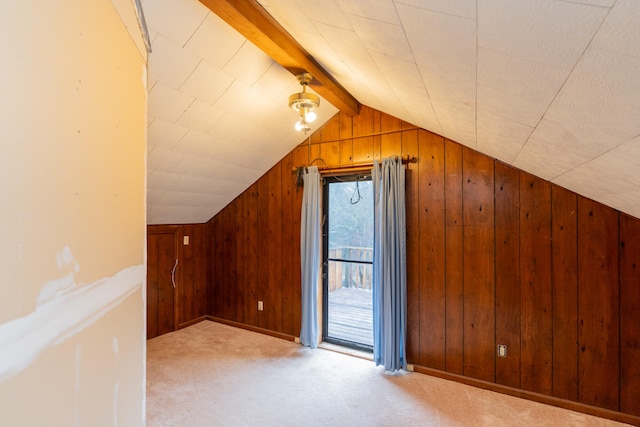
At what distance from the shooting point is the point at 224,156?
3.29 m

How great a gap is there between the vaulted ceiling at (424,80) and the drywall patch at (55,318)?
3.98 ft

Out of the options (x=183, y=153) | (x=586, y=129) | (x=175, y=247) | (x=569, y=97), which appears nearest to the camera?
(x=569, y=97)

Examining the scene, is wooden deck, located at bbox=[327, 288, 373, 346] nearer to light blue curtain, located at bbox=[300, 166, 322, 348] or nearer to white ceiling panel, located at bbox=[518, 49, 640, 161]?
light blue curtain, located at bbox=[300, 166, 322, 348]

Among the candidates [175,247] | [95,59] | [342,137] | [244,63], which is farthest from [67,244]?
[175,247]

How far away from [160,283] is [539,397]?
4.03 meters

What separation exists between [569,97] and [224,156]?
9.53 ft

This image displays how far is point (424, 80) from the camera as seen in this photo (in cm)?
164

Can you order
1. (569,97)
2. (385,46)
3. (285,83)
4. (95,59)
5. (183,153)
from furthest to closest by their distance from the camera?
(183,153), (285,83), (385,46), (569,97), (95,59)

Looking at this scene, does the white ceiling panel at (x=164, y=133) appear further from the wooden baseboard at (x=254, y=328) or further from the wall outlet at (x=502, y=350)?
the wall outlet at (x=502, y=350)

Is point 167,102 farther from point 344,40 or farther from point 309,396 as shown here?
point 309,396

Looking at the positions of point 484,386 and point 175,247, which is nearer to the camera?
point 484,386

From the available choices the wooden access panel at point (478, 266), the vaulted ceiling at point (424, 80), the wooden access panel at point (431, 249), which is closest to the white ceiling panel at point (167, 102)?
the vaulted ceiling at point (424, 80)

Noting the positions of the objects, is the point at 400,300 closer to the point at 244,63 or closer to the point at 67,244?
the point at 244,63

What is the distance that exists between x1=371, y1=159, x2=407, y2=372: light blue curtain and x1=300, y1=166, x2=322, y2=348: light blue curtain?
2.33ft
